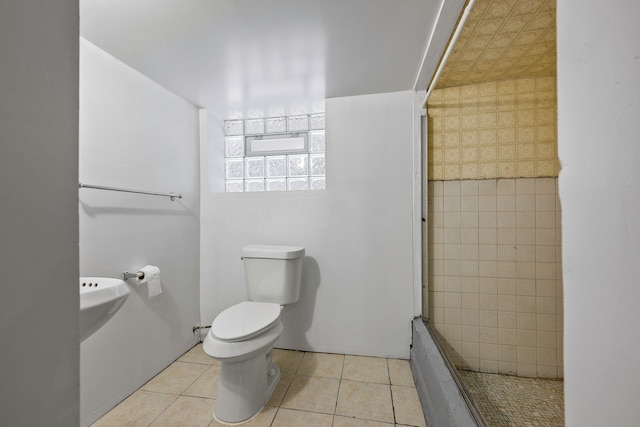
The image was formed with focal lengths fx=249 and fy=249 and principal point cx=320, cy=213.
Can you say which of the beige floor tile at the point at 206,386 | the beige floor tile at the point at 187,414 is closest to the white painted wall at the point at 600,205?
the beige floor tile at the point at 187,414

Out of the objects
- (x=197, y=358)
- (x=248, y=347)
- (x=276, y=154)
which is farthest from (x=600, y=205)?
(x=197, y=358)

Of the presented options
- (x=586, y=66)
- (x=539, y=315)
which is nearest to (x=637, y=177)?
(x=586, y=66)

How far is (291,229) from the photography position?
188 cm

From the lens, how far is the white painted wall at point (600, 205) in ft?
0.95

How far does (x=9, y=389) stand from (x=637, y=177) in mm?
782

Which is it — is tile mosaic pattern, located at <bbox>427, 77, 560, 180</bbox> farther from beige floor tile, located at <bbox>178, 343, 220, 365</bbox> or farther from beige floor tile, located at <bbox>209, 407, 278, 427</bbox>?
beige floor tile, located at <bbox>178, 343, 220, 365</bbox>

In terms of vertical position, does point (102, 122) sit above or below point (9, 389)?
above

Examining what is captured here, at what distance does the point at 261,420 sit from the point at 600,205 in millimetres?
1533

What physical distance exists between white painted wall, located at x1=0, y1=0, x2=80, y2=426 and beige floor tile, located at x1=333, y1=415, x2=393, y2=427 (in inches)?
46.6

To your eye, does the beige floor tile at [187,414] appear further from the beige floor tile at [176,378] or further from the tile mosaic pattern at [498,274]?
the tile mosaic pattern at [498,274]

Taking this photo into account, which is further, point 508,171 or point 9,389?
point 508,171

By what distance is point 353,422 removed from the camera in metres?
1.22

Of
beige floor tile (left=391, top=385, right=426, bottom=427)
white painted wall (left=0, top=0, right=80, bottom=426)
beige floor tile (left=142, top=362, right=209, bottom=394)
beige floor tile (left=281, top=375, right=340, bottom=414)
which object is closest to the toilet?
beige floor tile (left=281, top=375, right=340, bottom=414)

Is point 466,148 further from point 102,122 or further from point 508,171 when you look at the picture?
point 102,122
